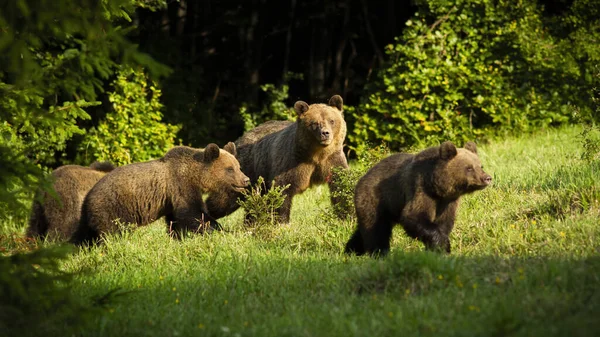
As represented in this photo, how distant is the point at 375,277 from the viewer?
644cm

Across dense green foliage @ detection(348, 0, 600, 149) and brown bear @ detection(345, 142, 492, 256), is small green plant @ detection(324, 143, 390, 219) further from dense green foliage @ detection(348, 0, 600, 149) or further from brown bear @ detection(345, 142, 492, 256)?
dense green foliage @ detection(348, 0, 600, 149)

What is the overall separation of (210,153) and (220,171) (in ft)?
0.85

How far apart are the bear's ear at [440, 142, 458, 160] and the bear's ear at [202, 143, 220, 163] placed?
3.45 m

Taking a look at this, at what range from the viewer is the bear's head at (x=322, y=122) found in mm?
10289

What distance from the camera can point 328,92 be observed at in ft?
63.5

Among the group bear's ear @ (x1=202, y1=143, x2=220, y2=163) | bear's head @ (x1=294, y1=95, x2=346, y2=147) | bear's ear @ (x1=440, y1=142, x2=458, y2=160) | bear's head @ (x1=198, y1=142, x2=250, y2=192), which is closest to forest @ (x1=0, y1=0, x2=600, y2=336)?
bear's head @ (x1=294, y1=95, x2=346, y2=147)

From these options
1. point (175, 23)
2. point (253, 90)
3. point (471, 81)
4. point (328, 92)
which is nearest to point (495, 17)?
point (471, 81)

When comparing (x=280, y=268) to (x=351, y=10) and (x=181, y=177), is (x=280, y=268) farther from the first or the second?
(x=351, y=10)

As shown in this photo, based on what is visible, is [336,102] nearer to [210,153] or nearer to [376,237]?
[210,153]

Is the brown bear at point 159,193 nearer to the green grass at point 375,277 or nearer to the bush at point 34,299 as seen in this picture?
the green grass at point 375,277

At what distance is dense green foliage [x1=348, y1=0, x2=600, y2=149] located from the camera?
15570 millimetres

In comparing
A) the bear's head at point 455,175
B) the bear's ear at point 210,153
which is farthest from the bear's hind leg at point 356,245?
the bear's ear at point 210,153

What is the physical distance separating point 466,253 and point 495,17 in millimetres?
9494

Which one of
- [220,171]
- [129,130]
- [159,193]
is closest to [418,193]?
[220,171]
